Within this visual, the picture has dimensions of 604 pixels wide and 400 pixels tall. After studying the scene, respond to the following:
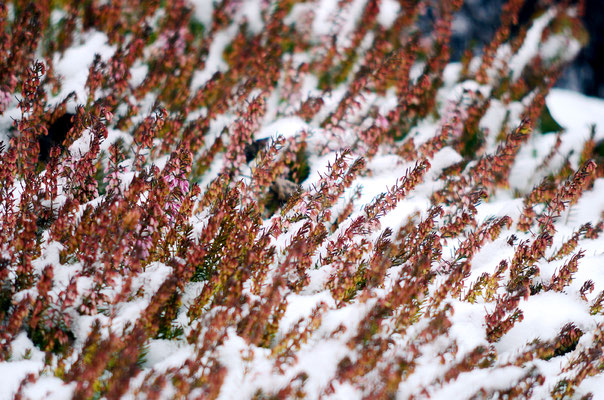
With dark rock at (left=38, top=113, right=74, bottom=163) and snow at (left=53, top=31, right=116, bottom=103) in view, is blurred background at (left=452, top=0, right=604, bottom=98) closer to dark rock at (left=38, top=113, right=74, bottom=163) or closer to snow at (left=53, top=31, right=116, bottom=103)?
snow at (left=53, top=31, right=116, bottom=103)

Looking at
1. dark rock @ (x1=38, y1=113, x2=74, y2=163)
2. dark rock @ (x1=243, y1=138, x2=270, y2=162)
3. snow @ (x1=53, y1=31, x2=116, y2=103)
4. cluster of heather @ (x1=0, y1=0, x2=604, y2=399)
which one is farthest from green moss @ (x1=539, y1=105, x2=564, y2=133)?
dark rock @ (x1=38, y1=113, x2=74, y2=163)

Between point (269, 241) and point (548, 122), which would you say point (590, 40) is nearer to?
point (548, 122)

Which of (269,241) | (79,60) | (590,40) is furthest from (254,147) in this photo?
(590,40)

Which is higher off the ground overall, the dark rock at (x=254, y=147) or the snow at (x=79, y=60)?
the snow at (x=79, y=60)

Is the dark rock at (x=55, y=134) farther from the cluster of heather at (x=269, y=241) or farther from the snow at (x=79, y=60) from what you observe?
the snow at (x=79, y=60)

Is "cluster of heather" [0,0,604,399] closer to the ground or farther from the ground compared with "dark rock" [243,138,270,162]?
closer to the ground

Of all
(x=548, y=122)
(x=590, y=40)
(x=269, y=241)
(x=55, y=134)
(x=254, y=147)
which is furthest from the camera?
(x=590, y=40)

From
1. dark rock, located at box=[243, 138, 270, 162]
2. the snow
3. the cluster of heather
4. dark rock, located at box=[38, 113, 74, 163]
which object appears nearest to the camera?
the cluster of heather

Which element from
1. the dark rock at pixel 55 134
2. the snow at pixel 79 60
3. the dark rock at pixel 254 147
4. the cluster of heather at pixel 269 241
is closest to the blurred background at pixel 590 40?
the cluster of heather at pixel 269 241
